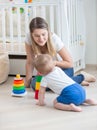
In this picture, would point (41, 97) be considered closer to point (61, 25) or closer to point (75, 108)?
point (75, 108)

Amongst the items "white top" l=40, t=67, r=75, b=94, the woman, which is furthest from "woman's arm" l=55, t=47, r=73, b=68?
"white top" l=40, t=67, r=75, b=94

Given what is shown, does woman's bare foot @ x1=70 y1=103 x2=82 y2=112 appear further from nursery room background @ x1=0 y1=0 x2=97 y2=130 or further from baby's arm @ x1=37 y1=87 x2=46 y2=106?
baby's arm @ x1=37 y1=87 x2=46 y2=106

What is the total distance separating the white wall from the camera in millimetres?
3147

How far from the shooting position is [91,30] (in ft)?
10.5

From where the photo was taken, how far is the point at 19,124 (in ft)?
5.32

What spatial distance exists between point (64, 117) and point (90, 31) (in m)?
1.66

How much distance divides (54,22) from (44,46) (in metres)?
0.58

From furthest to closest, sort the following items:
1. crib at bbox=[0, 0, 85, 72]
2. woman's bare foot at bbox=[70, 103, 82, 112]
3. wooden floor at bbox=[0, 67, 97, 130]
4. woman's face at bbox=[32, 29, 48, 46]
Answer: crib at bbox=[0, 0, 85, 72], woman's face at bbox=[32, 29, 48, 46], woman's bare foot at bbox=[70, 103, 82, 112], wooden floor at bbox=[0, 67, 97, 130]

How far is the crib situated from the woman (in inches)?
15.5

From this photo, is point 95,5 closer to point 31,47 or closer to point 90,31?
point 90,31

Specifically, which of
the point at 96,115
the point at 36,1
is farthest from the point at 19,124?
the point at 36,1

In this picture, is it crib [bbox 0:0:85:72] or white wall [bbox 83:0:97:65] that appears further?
white wall [bbox 83:0:97:65]

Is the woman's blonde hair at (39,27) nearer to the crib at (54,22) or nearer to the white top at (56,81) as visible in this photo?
the white top at (56,81)

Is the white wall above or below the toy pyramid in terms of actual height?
above
